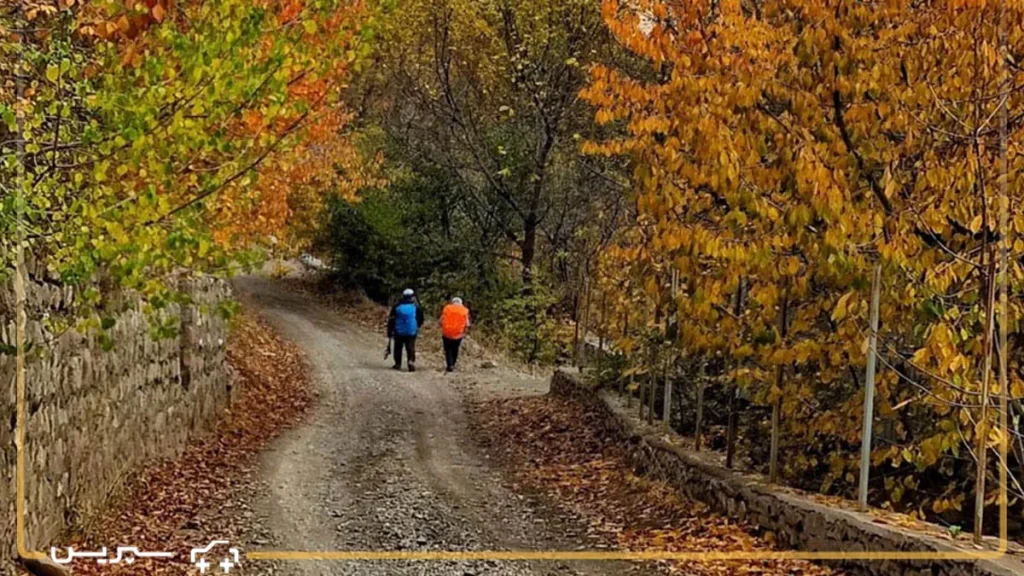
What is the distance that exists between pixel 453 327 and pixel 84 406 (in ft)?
39.5

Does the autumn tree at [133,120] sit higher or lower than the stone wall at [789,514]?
higher

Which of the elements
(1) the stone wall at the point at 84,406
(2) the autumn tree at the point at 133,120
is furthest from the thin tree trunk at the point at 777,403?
(1) the stone wall at the point at 84,406

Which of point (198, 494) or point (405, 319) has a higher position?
point (405, 319)

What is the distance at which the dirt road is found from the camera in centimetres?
762

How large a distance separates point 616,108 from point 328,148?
502 inches

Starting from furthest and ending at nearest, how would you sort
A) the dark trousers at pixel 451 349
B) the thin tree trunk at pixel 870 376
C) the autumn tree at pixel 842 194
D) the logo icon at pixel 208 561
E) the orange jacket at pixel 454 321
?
the dark trousers at pixel 451 349, the orange jacket at pixel 454 321, the logo icon at pixel 208 561, the thin tree trunk at pixel 870 376, the autumn tree at pixel 842 194

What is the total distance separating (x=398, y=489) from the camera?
976 centimetres

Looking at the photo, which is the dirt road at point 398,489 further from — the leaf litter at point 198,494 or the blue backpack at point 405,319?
the blue backpack at point 405,319

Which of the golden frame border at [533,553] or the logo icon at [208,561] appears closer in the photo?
the golden frame border at [533,553]

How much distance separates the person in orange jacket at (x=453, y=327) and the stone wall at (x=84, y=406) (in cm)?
805

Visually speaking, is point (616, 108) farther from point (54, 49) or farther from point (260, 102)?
point (54, 49)

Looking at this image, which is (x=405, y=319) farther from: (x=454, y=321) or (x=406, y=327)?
(x=454, y=321)

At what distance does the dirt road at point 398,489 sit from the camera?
25.0ft

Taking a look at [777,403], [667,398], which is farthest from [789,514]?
[667,398]
